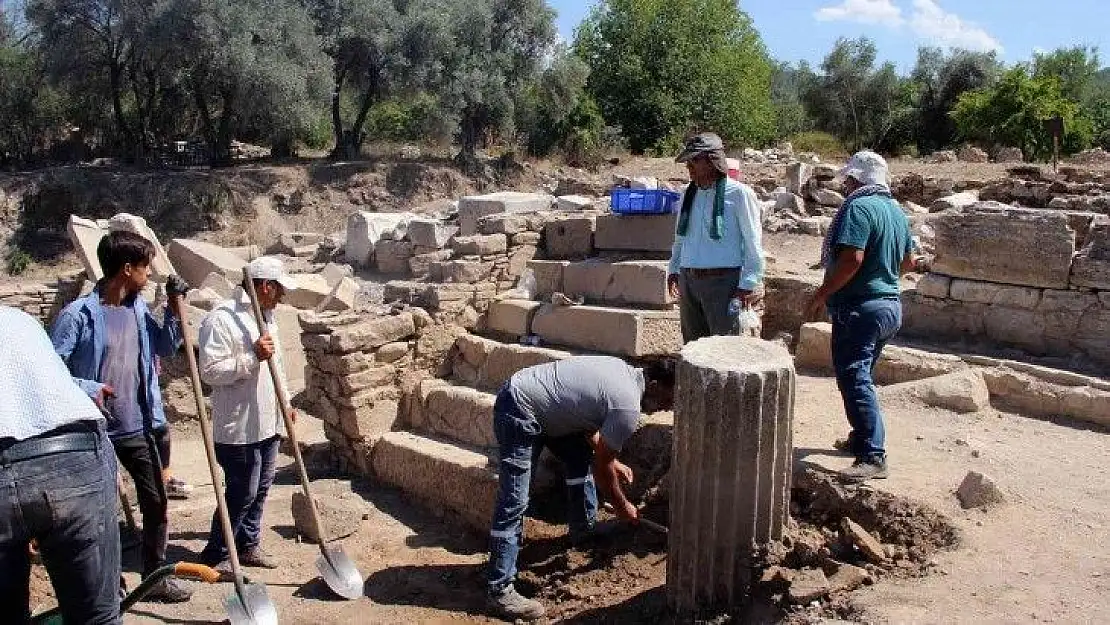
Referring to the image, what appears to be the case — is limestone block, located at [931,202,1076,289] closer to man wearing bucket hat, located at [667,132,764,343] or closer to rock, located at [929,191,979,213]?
man wearing bucket hat, located at [667,132,764,343]

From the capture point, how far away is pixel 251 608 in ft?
13.3

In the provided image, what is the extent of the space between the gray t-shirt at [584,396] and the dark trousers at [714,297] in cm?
72

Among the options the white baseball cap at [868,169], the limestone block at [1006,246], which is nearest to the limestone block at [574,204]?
the limestone block at [1006,246]

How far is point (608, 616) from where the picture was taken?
430 centimetres

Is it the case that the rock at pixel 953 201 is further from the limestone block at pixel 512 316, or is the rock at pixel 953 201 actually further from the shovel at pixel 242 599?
the shovel at pixel 242 599

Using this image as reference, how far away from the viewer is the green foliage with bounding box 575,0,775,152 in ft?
95.7

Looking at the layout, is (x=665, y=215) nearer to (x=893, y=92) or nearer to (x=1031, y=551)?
(x=1031, y=551)

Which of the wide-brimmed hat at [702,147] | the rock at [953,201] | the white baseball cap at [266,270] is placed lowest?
A: the white baseball cap at [266,270]

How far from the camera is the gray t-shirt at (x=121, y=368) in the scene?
424cm

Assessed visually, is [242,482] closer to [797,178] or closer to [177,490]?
[177,490]

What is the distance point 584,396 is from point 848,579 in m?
1.47

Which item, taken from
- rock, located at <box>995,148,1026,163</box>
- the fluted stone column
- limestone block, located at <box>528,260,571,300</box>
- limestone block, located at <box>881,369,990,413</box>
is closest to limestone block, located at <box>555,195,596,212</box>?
limestone block, located at <box>528,260,571,300</box>

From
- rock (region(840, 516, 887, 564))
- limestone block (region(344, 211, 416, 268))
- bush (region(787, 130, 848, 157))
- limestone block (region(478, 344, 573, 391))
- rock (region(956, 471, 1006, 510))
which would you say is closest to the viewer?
rock (region(840, 516, 887, 564))

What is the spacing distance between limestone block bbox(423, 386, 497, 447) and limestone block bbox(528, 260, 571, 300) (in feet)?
3.88
